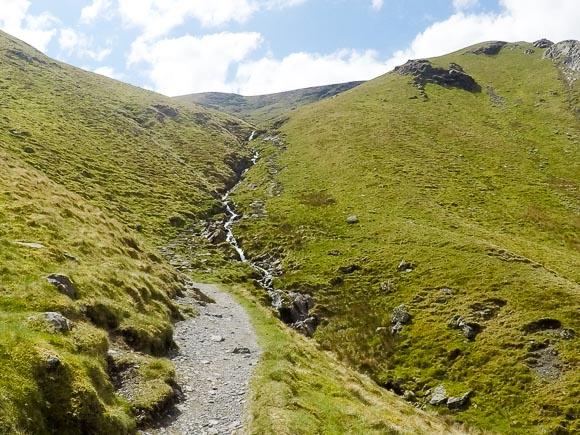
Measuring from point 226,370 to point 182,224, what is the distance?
45.6 meters

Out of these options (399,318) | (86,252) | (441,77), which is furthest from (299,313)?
(441,77)

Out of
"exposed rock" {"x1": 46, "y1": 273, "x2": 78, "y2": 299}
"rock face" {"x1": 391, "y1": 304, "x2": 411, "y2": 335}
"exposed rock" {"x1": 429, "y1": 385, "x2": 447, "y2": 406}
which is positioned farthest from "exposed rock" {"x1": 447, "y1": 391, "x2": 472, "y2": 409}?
"exposed rock" {"x1": 46, "y1": 273, "x2": 78, "y2": 299}

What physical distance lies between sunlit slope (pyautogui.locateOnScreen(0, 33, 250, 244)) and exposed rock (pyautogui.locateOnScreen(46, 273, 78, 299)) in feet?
124

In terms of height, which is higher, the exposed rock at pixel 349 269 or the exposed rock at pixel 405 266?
the exposed rock at pixel 405 266

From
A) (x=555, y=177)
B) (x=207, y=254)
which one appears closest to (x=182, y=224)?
(x=207, y=254)

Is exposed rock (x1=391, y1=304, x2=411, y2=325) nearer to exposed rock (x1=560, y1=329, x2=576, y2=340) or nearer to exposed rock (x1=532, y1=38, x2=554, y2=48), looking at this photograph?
exposed rock (x1=560, y1=329, x2=576, y2=340)

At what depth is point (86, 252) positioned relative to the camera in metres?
30.3

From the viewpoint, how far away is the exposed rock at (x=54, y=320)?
55.0ft

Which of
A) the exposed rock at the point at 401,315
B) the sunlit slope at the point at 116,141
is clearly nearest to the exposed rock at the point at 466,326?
the exposed rock at the point at 401,315

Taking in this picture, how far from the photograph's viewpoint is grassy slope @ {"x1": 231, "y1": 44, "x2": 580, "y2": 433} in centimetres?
3406

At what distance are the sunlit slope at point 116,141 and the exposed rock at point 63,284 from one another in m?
37.7

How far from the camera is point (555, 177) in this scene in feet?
263

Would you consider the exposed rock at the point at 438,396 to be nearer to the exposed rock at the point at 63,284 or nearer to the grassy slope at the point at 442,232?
the grassy slope at the point at 442,232

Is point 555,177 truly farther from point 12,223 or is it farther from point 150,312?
point 12,223
